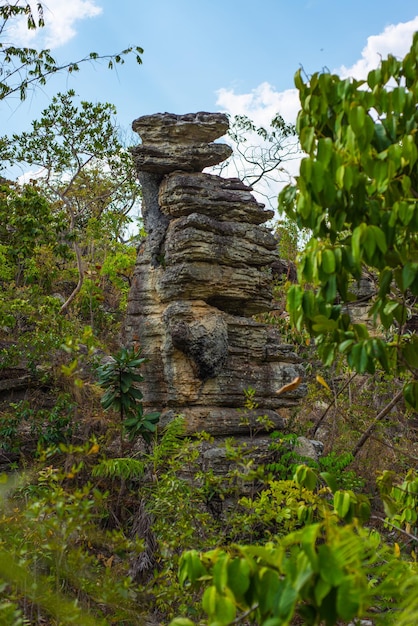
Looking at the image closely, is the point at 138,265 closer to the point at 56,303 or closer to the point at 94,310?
the point at 56,303

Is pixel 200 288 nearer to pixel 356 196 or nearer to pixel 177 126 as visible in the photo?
pixel 177 126

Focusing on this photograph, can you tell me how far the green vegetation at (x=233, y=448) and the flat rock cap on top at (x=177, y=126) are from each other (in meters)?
1.74

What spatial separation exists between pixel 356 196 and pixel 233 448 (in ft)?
10.4

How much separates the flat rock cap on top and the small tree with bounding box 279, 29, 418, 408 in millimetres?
6100

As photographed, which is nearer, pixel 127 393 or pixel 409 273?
pixel 409 273

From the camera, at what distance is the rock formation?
8273 mm

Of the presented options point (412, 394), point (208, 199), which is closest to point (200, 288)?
point (208, 199)

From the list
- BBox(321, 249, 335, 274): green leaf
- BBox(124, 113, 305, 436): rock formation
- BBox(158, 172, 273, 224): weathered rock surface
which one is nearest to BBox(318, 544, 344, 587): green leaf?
BBox(321, 249, 335, 274): green leaf

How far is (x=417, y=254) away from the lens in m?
3.03

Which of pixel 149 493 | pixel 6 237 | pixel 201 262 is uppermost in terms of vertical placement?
pixel 6 237

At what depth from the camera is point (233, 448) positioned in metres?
5.39

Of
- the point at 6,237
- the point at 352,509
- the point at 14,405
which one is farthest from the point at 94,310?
the point at 352,509

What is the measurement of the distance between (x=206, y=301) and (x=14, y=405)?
10.9 feet

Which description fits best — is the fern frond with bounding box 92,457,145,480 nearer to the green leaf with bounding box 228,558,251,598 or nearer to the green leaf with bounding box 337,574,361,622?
the green leaf with bounding box 228,558,251,598
